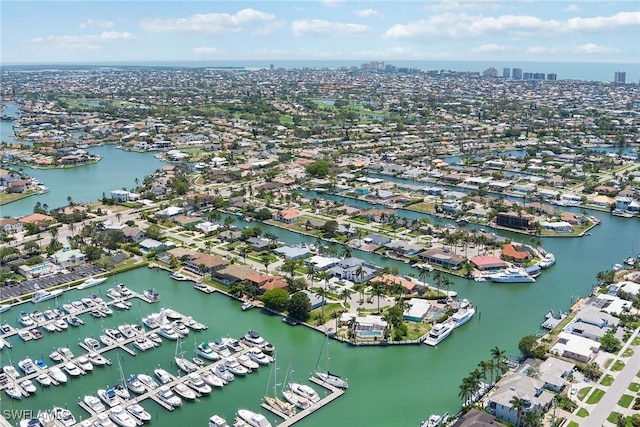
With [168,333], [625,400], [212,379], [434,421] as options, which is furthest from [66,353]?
[625,400]

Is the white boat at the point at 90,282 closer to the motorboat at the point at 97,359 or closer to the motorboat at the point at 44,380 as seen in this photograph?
the motorboat at the point at 97,359

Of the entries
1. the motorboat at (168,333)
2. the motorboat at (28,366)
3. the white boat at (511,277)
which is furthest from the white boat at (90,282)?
the white boat at (511,277)

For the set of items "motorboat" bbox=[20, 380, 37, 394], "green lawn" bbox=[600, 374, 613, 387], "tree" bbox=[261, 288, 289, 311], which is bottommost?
"motorboat" bbox=[20, 380, 37, 394]

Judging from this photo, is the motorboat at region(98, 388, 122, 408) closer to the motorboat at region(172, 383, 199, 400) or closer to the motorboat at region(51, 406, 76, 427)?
the motorboat at region(51, 406, 76, 427)

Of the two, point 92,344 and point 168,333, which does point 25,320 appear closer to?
point 92,344

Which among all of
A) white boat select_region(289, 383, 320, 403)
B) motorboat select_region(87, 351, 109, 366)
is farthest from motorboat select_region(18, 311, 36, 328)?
white boat select_region(289, 383, 320, 403)

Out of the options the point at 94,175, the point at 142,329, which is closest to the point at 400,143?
the point at 94,175

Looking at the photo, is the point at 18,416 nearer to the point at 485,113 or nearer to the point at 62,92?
the point at 485,113
